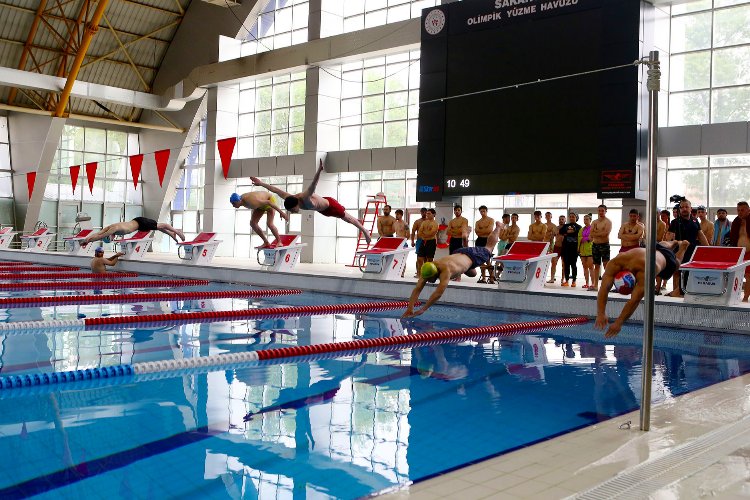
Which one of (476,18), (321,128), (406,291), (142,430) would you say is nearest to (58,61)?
(321,128)

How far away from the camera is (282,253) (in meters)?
14.7

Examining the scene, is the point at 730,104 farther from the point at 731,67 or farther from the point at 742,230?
the point at 742,230

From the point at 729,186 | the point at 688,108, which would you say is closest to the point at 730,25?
the point at 688,108

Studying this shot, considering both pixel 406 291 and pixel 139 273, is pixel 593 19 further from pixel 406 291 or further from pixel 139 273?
pixel 139 273

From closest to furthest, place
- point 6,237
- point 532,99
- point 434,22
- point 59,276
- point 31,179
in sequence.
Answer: point 532,99 → point 59,276 → point 434,22 → point 6,237 → point 31,179

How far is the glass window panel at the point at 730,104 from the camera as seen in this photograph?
14.4 meters

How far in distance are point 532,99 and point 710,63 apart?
4862 mm

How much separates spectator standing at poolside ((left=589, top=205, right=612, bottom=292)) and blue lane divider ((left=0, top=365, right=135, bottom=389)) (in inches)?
286

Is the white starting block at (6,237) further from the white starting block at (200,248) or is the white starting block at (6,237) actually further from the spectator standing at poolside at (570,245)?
the spectator standing at poolside at (570,245)

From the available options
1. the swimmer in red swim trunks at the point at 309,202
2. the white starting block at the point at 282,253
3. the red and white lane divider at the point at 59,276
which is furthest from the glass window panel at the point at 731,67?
the red and white lane divider at the point at 59,276

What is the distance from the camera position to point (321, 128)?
66.9ft

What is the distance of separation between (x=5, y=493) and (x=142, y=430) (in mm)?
1018

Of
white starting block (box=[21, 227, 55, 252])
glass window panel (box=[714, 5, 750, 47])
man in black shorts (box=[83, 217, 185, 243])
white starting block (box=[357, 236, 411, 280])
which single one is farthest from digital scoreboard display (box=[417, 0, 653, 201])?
white starting block (box=[21, 227, 55, 252])

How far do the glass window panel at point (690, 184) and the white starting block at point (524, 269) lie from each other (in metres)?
5.81
